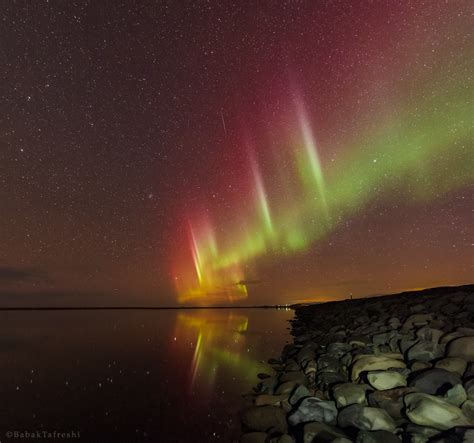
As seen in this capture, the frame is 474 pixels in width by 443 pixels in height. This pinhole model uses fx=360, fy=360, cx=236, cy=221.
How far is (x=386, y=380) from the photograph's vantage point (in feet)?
25.6

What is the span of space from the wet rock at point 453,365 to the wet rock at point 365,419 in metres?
2.32

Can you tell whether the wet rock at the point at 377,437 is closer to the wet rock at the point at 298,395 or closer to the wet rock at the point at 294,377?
the wet rock at the point at 298,395

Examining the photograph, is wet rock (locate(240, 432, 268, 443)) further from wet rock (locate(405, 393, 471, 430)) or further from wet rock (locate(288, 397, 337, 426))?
wet rock (locate(405, 393, 471, 430))

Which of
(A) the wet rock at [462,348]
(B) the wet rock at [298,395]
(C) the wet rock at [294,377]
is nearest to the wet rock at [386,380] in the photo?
(B) the wet rock at [298,395]

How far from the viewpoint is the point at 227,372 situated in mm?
14164

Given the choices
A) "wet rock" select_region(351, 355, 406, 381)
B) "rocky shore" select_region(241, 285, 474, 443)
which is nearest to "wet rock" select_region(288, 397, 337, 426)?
"rocky shore" select_region(241, 285, 474, 443)

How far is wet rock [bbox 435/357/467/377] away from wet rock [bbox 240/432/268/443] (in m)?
4.12

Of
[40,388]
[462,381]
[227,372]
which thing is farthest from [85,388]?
[462,381]

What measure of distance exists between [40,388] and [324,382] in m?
9.00

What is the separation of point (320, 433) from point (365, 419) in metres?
0.87

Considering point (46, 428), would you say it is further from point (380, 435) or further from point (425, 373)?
point (425, 373)

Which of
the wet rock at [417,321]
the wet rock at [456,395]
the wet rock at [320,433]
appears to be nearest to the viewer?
the wet rock at [320,433]

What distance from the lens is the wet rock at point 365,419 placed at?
244 inches

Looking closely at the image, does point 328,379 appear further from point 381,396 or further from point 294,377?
point 381,396
